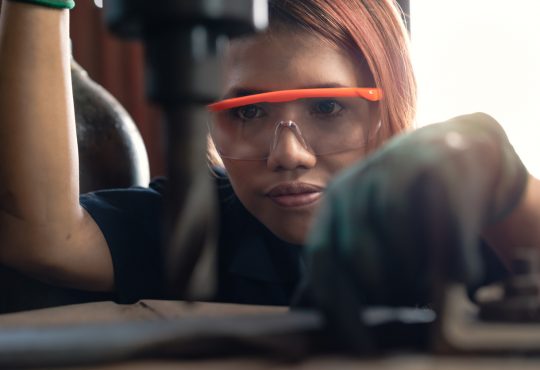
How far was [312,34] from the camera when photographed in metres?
0.88

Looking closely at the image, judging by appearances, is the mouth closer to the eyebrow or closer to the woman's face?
the woman's face

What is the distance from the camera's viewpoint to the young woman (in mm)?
721

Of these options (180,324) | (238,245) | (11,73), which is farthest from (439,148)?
(238,245)

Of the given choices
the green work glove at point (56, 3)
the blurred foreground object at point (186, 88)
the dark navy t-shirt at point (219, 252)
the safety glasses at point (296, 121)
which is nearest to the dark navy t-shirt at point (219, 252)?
the dark navy t-shirt at point (219, 252)

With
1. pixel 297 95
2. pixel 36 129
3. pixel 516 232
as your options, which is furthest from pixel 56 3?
pixel 516 232

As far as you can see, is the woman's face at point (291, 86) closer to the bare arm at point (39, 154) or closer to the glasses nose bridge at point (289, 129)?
the glasses nose bridge at point (289, 129)

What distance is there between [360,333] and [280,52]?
1.86 ft

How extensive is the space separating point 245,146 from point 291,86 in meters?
0.10

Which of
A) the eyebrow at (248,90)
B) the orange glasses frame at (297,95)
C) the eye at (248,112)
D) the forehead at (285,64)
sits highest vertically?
the forehead at (285,64)

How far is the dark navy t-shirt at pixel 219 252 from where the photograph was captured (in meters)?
0.86

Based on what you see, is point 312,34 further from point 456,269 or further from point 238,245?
point 456,269

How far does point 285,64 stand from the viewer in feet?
2.77

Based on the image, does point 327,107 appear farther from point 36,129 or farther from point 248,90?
point 36,129

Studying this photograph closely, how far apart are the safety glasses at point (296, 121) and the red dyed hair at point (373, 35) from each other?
5 cm
